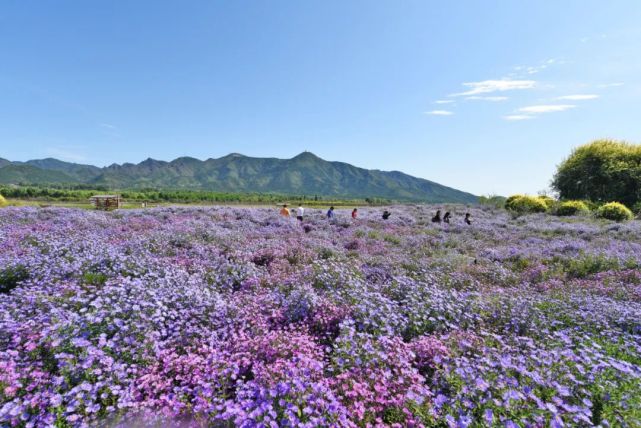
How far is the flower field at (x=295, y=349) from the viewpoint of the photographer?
10.2ft

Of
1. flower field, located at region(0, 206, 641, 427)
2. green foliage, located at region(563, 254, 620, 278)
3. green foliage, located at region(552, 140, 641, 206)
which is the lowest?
green foliage, located at region(563, 254, 620, 278)

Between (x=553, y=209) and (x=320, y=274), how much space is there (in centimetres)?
3405

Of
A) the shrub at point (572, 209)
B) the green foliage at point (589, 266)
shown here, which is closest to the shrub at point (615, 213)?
the shrub at point (572, 209)

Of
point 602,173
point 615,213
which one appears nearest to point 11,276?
point 615,213

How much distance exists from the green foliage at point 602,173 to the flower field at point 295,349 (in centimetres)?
3593

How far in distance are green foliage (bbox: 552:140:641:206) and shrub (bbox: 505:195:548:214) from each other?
28.0 feet

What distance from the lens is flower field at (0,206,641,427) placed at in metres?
3.12

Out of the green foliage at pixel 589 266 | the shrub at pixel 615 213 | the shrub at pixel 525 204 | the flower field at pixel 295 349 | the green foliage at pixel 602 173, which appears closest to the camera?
the flower field at pixel 295 349

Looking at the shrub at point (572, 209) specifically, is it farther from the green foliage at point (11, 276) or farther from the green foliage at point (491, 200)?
the green foliage at point (11, 276)

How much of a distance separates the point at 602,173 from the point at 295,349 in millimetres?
45311

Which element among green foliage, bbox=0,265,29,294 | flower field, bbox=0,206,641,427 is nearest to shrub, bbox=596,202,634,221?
flower field, bbox=0,206,641,427

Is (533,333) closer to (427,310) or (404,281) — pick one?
(427,310)

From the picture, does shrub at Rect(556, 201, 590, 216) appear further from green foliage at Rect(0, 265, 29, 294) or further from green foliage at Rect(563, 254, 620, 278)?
green foliage at Rect(0, 265, 29, 294)

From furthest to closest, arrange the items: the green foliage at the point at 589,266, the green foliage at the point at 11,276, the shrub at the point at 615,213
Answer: the shrub at the point at 615,213 → the green foliage at the point at 589,266 → the green foliage at the point at 11,276
